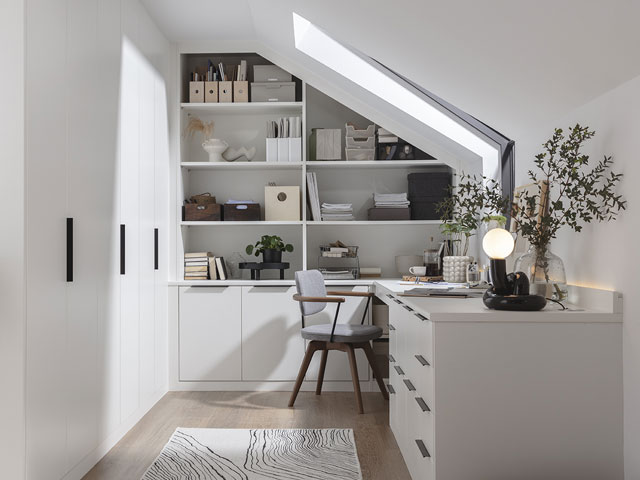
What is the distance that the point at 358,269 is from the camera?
457 cm

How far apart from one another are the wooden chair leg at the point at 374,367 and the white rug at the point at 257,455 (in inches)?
25.8

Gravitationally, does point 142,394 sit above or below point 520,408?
below

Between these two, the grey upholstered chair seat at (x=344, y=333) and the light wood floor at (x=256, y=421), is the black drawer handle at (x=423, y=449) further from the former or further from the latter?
the grey upholstered chair seat at (x=344, y=333)

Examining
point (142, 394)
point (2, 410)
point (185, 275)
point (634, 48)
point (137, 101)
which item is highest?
point (137, 101)

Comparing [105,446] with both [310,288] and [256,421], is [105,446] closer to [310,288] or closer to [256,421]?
[256,421]

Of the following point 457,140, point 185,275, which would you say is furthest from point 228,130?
point 457,140

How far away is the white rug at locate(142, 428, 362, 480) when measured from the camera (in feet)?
9.28

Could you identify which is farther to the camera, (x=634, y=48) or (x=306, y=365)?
(x=306, y=365)

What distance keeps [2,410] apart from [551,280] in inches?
84.9

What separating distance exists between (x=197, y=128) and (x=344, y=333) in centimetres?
203

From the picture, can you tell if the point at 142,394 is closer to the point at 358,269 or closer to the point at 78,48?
the point at 358,269

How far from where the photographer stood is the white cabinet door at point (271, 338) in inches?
174

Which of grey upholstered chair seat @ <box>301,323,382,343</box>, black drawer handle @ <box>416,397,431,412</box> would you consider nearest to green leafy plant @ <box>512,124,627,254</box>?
black drawer handle @ <box>416,397,431,412</box>

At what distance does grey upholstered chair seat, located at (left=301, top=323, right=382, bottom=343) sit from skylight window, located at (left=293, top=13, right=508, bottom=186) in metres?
1.31
